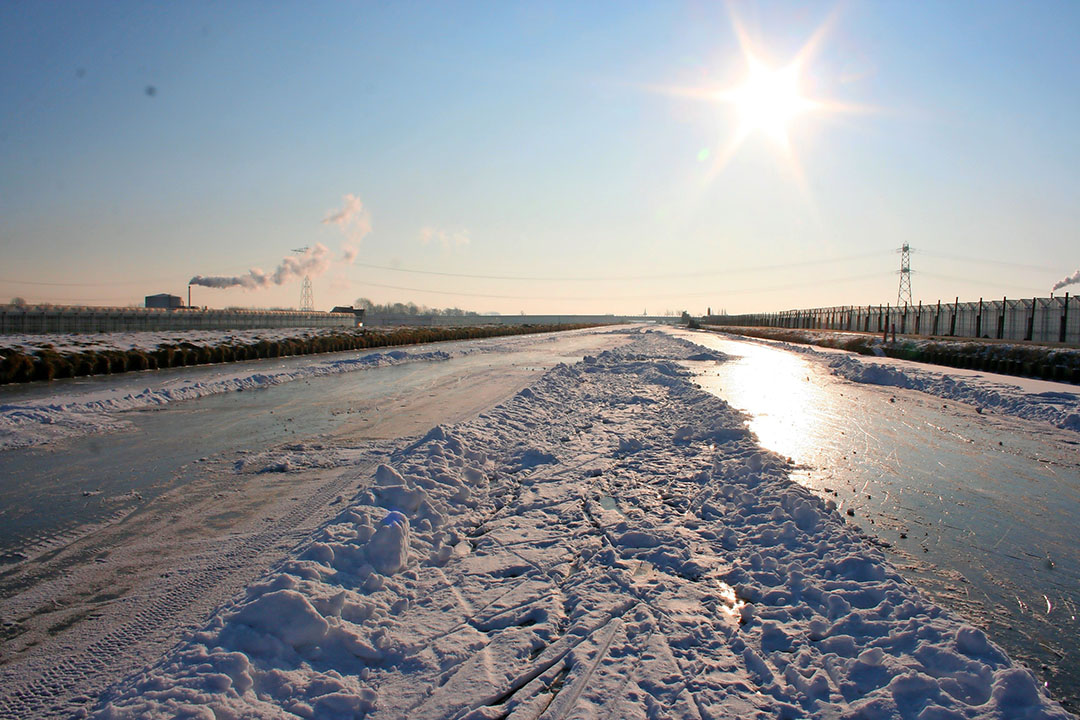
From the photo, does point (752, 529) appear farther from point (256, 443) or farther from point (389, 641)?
point (256, 443)

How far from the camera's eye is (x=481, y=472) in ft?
25.5

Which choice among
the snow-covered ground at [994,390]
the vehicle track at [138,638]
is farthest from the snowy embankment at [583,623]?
the snow-covered ground at [994,390]

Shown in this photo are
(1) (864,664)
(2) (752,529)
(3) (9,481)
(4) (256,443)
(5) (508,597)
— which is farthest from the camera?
(4) (256,443)

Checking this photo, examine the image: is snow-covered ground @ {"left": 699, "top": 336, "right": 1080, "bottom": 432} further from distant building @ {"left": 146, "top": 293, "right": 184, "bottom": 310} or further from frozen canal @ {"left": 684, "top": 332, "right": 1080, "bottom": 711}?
distant building @ {"left": 146, "top": 293, "right": 184, "bottom": 310}

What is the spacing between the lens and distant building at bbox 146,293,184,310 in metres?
76.1

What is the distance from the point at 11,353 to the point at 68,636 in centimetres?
2106

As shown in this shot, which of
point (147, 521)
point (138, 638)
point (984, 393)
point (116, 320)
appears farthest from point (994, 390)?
point (116, 320)

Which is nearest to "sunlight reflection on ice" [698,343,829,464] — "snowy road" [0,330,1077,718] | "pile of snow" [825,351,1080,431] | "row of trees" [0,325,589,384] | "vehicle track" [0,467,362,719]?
"snowy road" [0,330,1077,718]

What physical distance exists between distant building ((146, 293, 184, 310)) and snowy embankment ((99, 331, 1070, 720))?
275 ft

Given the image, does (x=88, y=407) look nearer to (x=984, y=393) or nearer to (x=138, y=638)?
(x=138, y=638)

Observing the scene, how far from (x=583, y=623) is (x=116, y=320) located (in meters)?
47.9

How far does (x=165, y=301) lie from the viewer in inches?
3039

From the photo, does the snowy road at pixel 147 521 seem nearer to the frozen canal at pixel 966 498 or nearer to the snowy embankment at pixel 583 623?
the snowy embankment at pixel 583 623

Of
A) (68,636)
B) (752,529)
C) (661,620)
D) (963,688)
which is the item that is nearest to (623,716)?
(661,620)
